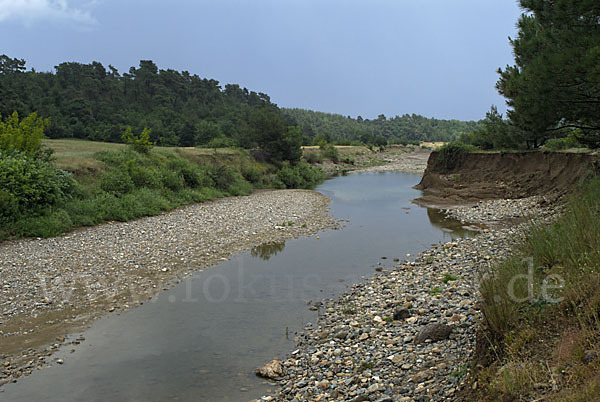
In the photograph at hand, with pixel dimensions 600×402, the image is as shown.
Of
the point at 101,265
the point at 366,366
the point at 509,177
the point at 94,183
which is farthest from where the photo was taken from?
the point at 509,177

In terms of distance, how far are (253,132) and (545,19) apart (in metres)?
33.5

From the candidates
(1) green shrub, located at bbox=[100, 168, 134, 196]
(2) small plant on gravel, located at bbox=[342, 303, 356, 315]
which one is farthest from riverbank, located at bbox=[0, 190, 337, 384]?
(2) small plant on gravel, located at bbox=[342, 303, 356, 315]

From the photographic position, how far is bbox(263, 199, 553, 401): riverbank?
5.80 m

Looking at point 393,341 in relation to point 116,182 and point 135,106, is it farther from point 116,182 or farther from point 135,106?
point 135,106

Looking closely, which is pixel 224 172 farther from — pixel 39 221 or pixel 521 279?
pixel 521 279

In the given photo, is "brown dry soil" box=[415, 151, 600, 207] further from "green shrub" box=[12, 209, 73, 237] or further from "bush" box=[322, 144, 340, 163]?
"bush" box=[322, 144, 340, 163]

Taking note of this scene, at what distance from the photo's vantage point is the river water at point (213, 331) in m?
7.19

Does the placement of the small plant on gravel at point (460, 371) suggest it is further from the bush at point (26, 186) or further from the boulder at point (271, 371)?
the bush at point (26, 186)

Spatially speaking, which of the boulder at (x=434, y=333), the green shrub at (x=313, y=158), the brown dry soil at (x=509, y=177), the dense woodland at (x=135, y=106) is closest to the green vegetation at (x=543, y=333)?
the boulder at (x=434, y=333)

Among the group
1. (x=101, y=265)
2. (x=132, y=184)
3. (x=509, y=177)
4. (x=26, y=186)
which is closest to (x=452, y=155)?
(x=509, y=177)

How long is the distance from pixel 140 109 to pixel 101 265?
64898 mm

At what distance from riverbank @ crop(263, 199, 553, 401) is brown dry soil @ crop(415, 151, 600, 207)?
12.8m

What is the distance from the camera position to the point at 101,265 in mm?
13227

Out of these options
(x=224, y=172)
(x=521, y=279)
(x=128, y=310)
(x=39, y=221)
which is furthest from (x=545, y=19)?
(x=224, y=172)
